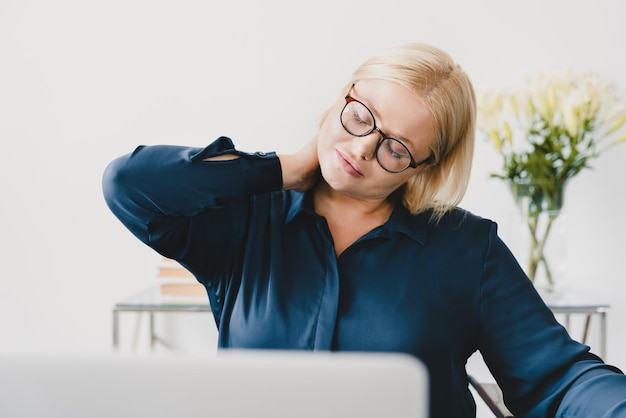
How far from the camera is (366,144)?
1.04 m

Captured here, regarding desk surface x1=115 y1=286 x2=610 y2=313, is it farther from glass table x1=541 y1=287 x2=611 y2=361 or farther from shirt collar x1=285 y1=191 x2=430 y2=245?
shirt collar x1=285 y1=191 x2=430 y2=245

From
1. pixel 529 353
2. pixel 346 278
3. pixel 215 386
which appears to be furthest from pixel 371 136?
pixel 215 386

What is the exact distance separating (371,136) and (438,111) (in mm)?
127

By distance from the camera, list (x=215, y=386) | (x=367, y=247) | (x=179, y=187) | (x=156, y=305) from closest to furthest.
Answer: (x=215, y=386), (x=179, y=187), (x=367, y=247), (x=156, y=305)

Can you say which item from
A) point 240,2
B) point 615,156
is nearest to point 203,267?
point 240,2

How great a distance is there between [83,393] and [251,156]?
66 centimetres

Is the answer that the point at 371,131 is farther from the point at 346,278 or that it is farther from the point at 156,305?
the point at 156,305

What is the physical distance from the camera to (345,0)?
2176 mm

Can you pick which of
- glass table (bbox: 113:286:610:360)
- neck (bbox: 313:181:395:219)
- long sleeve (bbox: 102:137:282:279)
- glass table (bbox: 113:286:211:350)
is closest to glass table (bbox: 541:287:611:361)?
glass table (bbox: 113:286:610:360)

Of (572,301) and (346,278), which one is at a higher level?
(346,278)

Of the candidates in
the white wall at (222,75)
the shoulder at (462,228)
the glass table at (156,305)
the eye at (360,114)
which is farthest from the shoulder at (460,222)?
the white wall at (222,75)

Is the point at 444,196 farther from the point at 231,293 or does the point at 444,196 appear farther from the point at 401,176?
the point at 231,293

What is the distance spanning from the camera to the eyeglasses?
1.05 metres

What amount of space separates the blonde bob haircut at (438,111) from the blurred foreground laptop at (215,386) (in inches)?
27.7
